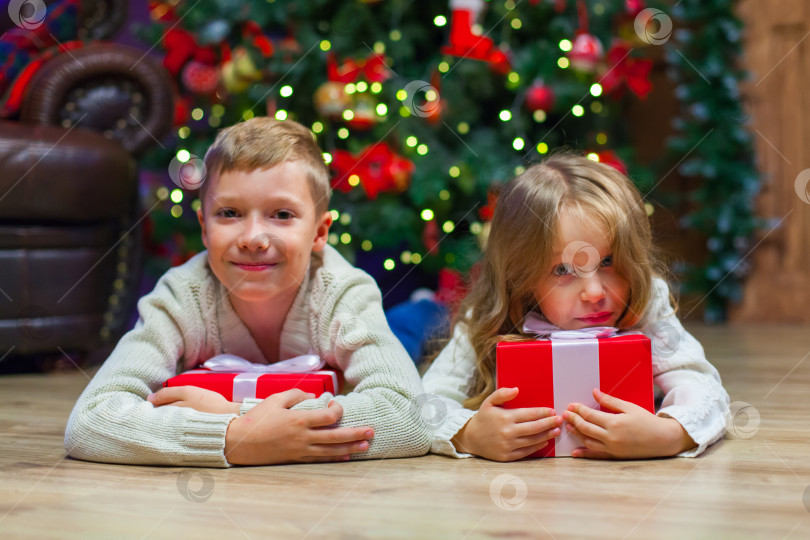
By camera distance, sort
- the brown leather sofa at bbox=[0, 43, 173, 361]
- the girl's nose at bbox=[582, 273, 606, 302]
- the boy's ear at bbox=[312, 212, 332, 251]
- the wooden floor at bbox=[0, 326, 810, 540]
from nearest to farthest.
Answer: the wooden floor at bbox=[0, 326, 810, 540] → the girl's nose at bbox=[582, 273, 606, 302] → the boy's ear at bbox=[312, 212, 332, 251] → the brown leather sofa at bbox=[0, 43, 173, 361]

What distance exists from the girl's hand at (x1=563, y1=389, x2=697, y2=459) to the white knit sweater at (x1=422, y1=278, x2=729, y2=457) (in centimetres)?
2

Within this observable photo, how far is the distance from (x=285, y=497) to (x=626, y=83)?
2.16m

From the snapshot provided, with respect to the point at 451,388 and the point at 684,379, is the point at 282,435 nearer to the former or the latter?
the point at 451,388

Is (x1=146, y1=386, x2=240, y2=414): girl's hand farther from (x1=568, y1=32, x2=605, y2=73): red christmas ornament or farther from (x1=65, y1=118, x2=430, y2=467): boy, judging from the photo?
(x1=568, y1=32, x2=605, y2=73): red christmas ornament

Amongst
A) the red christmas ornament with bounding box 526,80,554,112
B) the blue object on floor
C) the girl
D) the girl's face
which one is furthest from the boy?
the red christmas ornament with bounding box 526,80,554,112

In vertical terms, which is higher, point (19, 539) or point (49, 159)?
point (49, 159)

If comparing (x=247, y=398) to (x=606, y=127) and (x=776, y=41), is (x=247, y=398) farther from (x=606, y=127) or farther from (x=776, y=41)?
(x=776, y=41)

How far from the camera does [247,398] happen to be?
4.03ft

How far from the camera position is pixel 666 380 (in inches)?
50.5

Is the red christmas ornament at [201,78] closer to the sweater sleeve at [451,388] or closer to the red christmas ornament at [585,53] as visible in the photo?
the red christmas ornament at [585,53]

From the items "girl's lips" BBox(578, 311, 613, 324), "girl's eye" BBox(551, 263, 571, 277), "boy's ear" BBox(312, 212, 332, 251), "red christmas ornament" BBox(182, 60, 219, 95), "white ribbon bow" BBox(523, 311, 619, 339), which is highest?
"red christmas ornament" BBox(182, 60, 219, 95)

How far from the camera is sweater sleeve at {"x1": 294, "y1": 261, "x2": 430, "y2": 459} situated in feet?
3.82

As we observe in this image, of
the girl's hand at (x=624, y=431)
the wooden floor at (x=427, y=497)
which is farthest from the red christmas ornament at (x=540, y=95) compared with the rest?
the girl's hand at (x=624, y=431)

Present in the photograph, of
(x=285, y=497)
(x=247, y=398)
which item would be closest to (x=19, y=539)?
(x=285, y=497)
